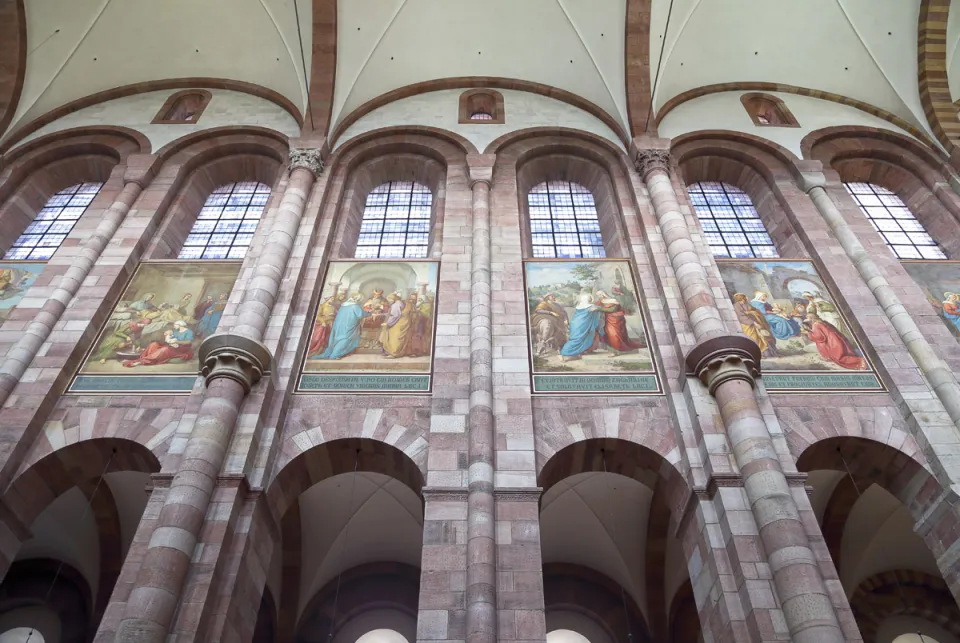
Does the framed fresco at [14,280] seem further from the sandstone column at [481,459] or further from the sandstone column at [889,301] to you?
the sandstone column at [889,301]

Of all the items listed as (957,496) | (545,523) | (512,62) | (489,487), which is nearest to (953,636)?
(957,496)

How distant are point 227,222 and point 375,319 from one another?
4972 mm

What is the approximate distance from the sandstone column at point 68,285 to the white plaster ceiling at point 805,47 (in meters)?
11.5

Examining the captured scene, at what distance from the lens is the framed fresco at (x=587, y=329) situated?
10781 mm

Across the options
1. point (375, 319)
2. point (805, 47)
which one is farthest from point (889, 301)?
point (805, 47)

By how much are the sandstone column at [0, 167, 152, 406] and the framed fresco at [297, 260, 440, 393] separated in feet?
12.9

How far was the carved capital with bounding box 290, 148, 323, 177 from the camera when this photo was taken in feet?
47.4

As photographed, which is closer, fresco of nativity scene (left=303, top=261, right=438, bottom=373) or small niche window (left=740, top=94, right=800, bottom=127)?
fresco of nativity scene (left=303, top=261, right=438, bottom=373)

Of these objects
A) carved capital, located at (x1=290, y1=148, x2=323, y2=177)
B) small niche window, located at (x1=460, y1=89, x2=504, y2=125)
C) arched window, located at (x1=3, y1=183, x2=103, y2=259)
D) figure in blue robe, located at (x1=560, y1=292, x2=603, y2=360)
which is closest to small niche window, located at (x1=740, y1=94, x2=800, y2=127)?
small niche window, located at (x1=460, y1=89, x2=504, y2=125)

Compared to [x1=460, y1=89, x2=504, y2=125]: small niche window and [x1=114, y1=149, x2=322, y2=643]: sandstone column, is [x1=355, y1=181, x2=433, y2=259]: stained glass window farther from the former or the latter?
[x1=460, y1=89, x2=504, y2=125]: small niche window

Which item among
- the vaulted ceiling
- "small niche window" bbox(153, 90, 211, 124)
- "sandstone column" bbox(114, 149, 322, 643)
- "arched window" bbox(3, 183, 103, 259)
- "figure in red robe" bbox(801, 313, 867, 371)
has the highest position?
the vaulted ceiling

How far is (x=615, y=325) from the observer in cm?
1177

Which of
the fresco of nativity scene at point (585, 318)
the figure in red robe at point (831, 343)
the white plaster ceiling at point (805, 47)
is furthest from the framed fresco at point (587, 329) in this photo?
the white plaster ceiling at point (805, 47)

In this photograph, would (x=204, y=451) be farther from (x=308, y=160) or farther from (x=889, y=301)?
(x=889, y=301)
